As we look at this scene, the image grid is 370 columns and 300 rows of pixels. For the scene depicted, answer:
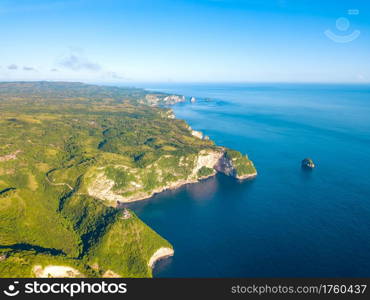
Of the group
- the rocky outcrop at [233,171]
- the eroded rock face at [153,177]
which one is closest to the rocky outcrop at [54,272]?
the eroded rock face at [153,177]

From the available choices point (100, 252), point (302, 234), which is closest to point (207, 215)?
point (302, 234)

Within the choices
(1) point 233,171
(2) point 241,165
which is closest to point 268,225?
(1) point 233,171

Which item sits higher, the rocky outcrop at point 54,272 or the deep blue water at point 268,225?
the rocky outcrop at point 54,272

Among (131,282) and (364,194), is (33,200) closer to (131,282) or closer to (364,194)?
(131,282)

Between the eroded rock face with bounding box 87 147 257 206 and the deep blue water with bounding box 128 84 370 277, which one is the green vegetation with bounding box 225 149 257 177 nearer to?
the eroded rock face with bounding box 87 147 257 206

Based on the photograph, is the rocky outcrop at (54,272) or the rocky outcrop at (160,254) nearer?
the rocky outcrop at (54,272)

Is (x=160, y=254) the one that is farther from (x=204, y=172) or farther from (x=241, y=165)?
(x=241, y=165)

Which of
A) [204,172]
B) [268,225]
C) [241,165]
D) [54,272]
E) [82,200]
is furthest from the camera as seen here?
[204,172]

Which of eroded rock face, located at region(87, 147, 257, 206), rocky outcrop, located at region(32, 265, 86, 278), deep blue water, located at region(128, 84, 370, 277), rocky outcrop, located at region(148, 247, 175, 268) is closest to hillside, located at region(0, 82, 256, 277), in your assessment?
eroded rock face, located at region(87, 147, 257, 206)

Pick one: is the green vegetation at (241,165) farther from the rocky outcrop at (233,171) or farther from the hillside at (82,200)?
the hillside at (82,200)
